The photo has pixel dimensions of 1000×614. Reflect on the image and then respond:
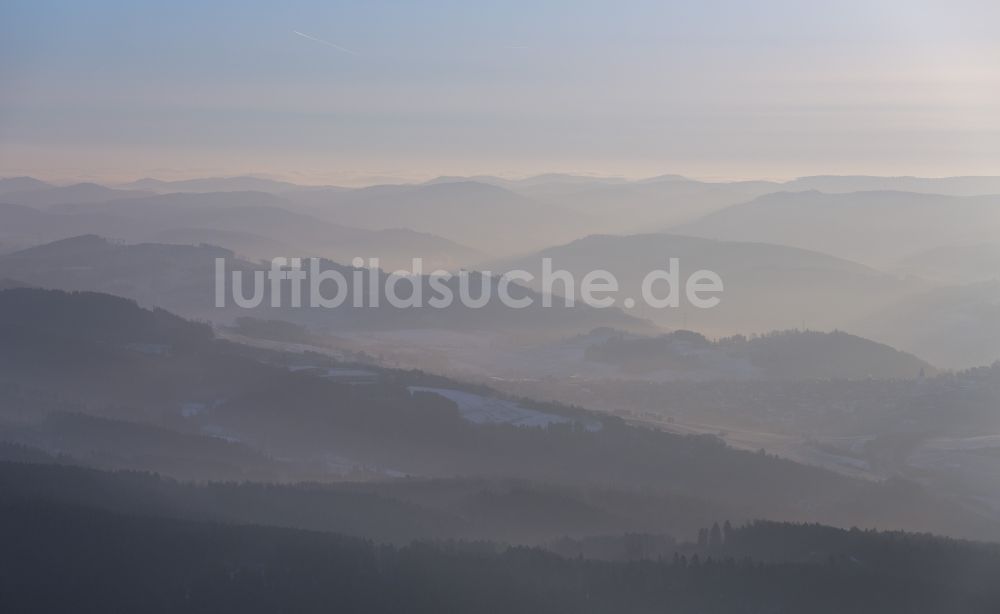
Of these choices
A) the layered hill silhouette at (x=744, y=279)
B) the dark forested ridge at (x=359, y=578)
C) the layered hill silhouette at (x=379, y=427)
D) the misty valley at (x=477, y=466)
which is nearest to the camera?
the dark forested ridge at (x=359, y=578)

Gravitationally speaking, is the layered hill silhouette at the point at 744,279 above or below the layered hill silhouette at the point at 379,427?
above

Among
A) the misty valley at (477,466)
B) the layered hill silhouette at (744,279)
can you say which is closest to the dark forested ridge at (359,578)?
the misty valley at (477,466)

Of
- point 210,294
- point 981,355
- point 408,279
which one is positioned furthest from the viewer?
point 408,279

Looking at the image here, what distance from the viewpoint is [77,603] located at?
96.7ft

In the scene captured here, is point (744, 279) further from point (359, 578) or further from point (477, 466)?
point (359, 578)

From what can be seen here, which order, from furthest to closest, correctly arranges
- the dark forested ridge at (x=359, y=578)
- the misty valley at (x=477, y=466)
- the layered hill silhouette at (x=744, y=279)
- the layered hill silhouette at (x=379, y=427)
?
the layered hill silhouette at (x=744, y=279) → the layered hill silhouette at (x=379, y=427) → the misty valley at (x=477, y=466) → the dark forested ridge at (x=359, y=578)

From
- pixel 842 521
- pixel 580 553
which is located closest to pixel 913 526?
pixel 842 521

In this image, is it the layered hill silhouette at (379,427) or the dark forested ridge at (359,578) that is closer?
the dark forested ridge at (359,578)

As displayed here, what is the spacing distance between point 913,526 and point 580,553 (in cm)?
1396

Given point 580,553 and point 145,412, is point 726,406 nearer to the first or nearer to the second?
point 145,412

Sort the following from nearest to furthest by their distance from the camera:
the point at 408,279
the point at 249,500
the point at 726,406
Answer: the point at 249,500 → the point at 726,406 → the point at 408,279

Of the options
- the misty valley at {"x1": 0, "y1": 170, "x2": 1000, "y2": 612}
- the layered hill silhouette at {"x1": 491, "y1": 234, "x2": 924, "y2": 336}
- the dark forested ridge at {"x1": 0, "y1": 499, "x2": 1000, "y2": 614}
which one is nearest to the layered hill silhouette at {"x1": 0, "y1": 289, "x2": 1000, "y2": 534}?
the misty valley at {"x1": 0, "y1": 170, "x2": 1000, "y2": 612}

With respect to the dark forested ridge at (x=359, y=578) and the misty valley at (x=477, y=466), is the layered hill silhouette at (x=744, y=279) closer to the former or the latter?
the misty valley at (x=477, y=466)

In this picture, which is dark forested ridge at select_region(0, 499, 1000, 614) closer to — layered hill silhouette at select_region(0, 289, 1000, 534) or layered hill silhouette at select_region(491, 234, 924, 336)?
layered hill silhouette at select_region(0, 289, 1000, 534)
